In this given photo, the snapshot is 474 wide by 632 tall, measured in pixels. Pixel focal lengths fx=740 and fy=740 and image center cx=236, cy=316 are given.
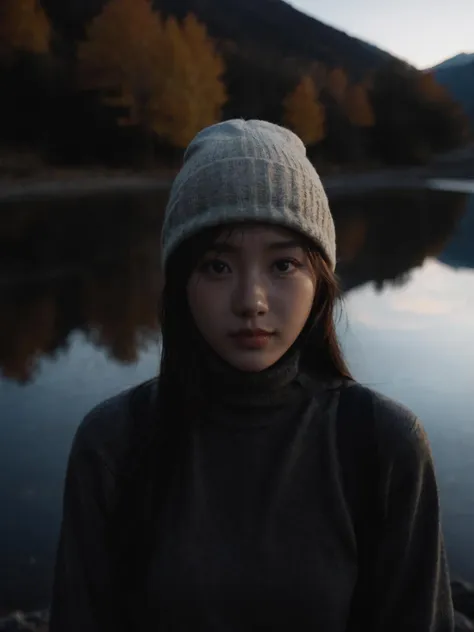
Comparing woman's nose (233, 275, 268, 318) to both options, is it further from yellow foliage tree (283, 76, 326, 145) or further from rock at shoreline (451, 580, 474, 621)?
yellow foliage tree (283, 76, 326, 145)

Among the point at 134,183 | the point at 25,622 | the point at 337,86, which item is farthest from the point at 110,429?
the point at 337,86

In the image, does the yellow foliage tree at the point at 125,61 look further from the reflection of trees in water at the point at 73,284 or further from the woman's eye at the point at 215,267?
the woman's eye at the point at 215,267

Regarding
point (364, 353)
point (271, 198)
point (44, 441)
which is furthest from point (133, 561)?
point (364, 353)

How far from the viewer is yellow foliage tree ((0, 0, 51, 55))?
2158 cm

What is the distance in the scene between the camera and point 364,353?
17.1 feet

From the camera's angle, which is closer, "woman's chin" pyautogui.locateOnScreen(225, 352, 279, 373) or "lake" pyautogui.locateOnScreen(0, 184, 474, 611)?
"woman's chin" pyautogui.locateOnScreen(225, 352, 279, 373)

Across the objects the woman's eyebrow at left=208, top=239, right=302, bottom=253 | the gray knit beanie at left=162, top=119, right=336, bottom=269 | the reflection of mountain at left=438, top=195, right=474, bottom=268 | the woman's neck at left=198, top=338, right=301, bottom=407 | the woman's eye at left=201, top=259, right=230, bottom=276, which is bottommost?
the woman's neck at left=198, top=338, right=301, bottom=407

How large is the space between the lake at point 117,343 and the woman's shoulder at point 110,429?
0.66 metres

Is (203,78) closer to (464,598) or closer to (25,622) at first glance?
(464,598)

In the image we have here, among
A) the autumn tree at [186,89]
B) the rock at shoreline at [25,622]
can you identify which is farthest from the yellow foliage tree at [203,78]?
the rock at shoreline at [25,622]

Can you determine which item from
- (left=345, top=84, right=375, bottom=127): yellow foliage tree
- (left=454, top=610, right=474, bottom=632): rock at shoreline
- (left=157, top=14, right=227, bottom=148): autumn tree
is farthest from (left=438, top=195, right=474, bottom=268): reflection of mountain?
(left=345, top=84, right=375, bottom=127): yellow foliage tree

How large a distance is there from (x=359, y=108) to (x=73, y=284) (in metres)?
29.2

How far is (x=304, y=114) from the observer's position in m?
29.0

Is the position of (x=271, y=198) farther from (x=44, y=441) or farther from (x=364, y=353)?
(x=364, y=353)
